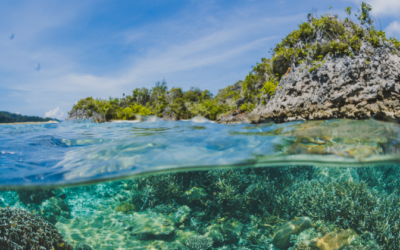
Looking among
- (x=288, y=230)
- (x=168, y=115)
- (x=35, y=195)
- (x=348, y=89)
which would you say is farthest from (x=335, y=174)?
(x=168, y=115)

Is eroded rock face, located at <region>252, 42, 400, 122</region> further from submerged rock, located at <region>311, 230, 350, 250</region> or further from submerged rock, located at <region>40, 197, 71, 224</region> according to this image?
submerged rock, located at <region>40, 197, 71, 224</region>

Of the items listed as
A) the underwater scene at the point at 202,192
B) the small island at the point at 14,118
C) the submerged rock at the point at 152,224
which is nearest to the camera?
the underwater scene at the point at 202,192

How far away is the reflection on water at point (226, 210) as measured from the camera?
6348 millimetres

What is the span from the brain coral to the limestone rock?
20.4 feet

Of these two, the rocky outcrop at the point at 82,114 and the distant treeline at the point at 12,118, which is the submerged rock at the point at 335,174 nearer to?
the distant treeline at the point at 12,118

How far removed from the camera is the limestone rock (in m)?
6.35

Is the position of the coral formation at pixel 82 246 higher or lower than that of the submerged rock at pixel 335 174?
lower

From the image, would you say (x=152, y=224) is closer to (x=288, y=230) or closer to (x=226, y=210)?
(x=226, y=210)

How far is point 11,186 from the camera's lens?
22.4 feet

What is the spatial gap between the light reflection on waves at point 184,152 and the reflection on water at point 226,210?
819 mm

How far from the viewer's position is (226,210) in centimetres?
735

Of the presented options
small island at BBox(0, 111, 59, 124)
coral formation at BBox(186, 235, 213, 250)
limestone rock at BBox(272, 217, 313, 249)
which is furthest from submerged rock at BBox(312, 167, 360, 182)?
small island at BBox(0, 111, 59, 124)

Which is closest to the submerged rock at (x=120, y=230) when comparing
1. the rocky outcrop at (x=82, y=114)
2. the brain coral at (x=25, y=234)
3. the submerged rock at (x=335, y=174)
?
the brain coral at (x=25, y=234)

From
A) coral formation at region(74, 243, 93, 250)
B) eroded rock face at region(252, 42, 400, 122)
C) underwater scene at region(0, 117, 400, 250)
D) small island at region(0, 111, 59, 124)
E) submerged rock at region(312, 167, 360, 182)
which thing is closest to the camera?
coral formation at region(74, 243, 93, 250)
